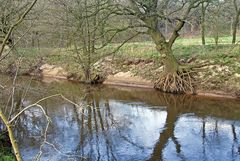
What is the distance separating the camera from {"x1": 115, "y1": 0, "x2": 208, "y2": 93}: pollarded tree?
795 inches

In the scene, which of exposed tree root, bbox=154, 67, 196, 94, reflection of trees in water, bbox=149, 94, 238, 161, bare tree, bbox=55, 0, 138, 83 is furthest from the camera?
exposed tree root, bbox=154, 67, 196, 94

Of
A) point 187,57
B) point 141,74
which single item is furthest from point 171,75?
point 141,74

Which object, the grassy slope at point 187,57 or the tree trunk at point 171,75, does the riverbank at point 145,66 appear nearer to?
the grassy slope at point 187,57

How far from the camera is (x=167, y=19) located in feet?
66.3

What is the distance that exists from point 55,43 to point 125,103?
10493 millimetres

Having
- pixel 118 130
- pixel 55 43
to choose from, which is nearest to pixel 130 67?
pixel 55 43

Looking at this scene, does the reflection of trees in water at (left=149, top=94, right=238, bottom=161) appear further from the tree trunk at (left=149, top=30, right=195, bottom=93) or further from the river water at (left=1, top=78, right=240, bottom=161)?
the tree trunk at (left=149, top=30, right=195, bottom=93)

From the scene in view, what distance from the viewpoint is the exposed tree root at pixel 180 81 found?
2164 cm

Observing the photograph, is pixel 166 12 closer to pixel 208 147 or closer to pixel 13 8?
pixel 13 8

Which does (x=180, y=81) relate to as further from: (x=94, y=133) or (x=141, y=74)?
(x=94, y=133)

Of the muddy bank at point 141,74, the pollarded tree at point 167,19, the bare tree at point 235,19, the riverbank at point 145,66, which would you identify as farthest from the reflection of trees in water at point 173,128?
the bare tree at point 235,19

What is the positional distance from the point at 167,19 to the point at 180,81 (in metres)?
4.01

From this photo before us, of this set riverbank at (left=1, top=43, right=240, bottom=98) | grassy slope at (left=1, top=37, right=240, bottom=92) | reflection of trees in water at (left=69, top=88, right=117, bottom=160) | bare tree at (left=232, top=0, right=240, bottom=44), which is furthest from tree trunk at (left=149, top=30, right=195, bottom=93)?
bare tree at (left=232, top=0, right=240, bottom=44)

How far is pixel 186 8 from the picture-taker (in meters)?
21.6
